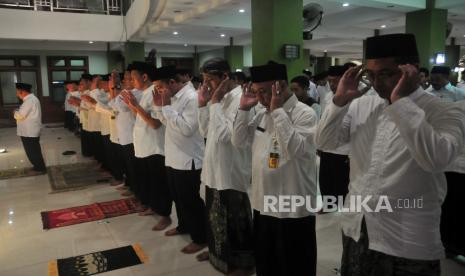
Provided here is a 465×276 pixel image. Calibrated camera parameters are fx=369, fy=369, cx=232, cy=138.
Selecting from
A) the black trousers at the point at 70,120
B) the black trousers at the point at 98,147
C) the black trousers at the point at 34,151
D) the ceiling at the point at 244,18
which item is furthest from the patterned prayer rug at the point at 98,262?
the black trousers at the point at 70,120

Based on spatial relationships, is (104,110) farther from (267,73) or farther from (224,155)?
(267,73)

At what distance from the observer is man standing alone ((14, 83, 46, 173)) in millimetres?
6617

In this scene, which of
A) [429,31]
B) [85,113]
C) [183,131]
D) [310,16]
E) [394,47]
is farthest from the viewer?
[429,31]

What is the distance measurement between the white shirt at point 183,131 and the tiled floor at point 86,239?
837 mm

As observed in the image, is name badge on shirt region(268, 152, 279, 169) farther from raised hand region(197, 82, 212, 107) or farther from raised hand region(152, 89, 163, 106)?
raised hand region(152, 89, 163, 106)

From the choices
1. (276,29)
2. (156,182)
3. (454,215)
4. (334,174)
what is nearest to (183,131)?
(156,182)

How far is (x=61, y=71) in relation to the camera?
15.8m

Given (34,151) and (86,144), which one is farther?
(86,144)

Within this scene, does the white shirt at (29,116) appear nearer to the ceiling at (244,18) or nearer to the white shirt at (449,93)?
the ceiling at (244,18)

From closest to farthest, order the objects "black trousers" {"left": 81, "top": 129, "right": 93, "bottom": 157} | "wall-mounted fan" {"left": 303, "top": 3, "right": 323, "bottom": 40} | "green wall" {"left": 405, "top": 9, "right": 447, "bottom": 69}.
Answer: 1. "wall-mounted fan" {"left": 303, "top": 3, "right": 323, "bottom": 40}
2. "black trousers" {"left": 81, "top": 129, "right": 93, "bottom": 157}
3. "green wall" {"left": 405, "top": 9, "right": 447, "bottom": 69}

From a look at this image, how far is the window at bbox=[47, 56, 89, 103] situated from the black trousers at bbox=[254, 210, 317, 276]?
15.6m

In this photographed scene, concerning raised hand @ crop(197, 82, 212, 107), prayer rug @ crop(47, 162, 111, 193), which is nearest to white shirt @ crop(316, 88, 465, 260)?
raised hand @ crop(197, 82, 212, 107)

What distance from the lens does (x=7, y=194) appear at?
553 cm

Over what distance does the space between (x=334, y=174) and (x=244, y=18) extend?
7380 millimetres
